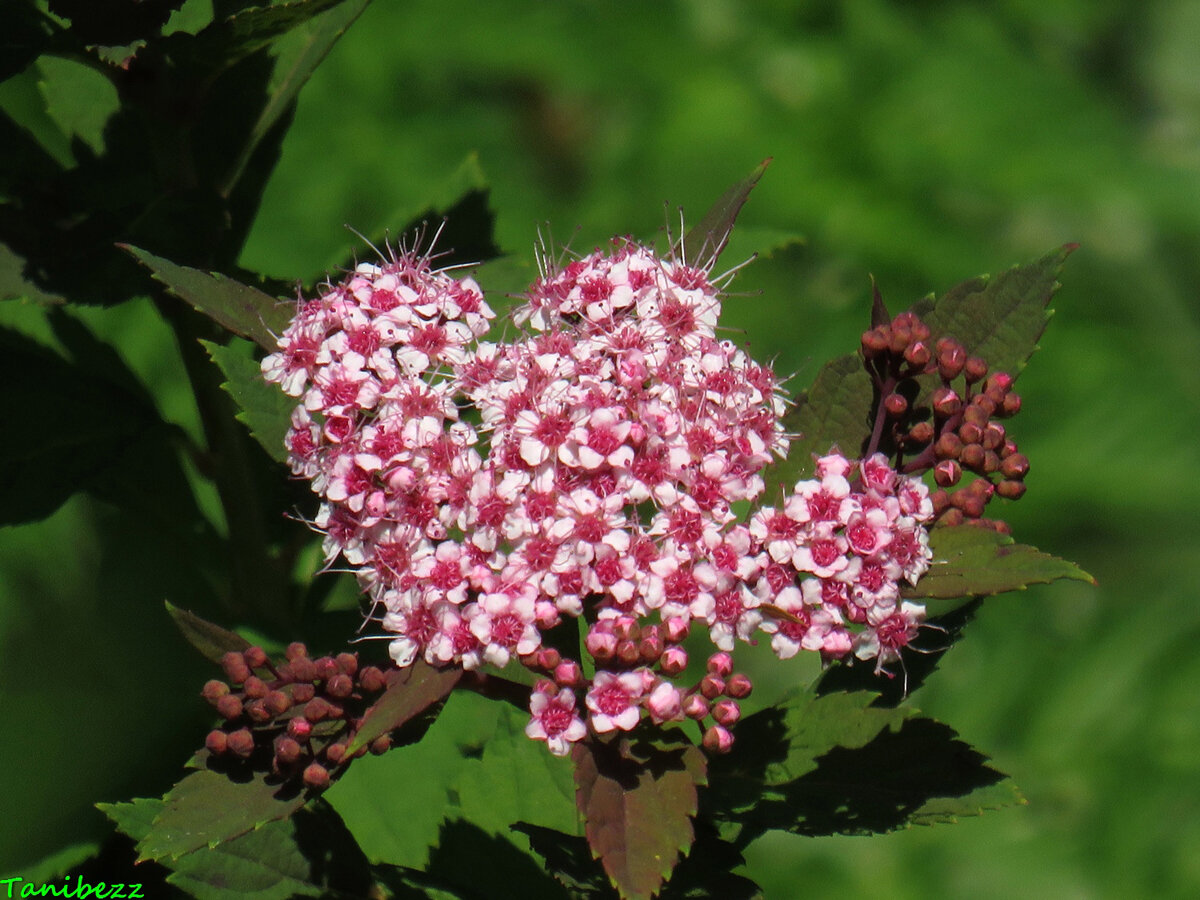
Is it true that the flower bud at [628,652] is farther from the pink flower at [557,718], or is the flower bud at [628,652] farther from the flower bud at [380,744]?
the flower bud at [380,744]

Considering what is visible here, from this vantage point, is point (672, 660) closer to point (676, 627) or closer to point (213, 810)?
point (676, 627)

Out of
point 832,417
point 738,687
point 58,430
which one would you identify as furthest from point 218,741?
point 832,417

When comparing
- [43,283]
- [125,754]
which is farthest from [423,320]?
[125,754]

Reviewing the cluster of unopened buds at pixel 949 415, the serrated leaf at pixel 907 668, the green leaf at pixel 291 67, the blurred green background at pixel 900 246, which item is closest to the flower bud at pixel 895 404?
the cluster of unopened buds at pixel 949 415

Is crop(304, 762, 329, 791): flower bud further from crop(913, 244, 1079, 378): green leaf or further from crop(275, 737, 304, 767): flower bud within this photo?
crop(913, 244, 1079, 378): green leaf

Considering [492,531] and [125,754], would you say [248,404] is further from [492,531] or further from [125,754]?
[125,754]

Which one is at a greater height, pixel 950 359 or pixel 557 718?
pixel 950 359
